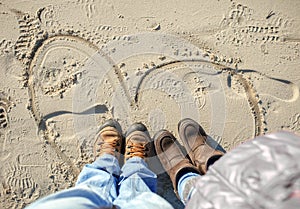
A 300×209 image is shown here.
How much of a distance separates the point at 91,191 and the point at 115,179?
1.87ft

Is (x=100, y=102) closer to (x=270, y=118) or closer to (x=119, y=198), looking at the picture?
(x=119, y=198)

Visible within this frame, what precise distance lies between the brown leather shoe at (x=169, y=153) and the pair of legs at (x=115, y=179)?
8 cm

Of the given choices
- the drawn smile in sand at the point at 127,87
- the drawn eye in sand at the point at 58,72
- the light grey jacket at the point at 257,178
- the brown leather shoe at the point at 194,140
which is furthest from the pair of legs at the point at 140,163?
the light grey jacket at the point at 257,178

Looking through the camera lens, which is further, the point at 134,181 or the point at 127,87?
the point at 127,87

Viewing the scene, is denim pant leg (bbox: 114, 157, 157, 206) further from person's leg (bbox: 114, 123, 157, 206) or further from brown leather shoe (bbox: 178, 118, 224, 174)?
brown leather shoe (bbox: 178, 118, 224, 174)

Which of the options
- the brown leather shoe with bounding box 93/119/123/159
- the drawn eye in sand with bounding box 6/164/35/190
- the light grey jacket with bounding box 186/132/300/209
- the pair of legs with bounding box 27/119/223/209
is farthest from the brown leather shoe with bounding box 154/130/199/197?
the light grey jacket with bounding box 186/132/300/209

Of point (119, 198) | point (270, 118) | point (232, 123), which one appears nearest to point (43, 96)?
point (119, 198)

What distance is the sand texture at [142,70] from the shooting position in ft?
7.29

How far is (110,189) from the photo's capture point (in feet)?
5.94

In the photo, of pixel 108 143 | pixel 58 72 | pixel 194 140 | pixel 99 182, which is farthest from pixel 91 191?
pixel 58 72

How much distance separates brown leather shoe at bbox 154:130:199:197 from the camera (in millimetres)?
2096

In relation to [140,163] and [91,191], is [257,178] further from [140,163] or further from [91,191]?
[140,163]

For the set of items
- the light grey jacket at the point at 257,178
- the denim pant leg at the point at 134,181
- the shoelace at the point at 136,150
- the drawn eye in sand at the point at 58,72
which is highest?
the drawn eye in sand at the point at 58,72

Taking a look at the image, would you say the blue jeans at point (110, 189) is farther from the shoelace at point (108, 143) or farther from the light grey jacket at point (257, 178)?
the light grey jacket at point (257, 178)
